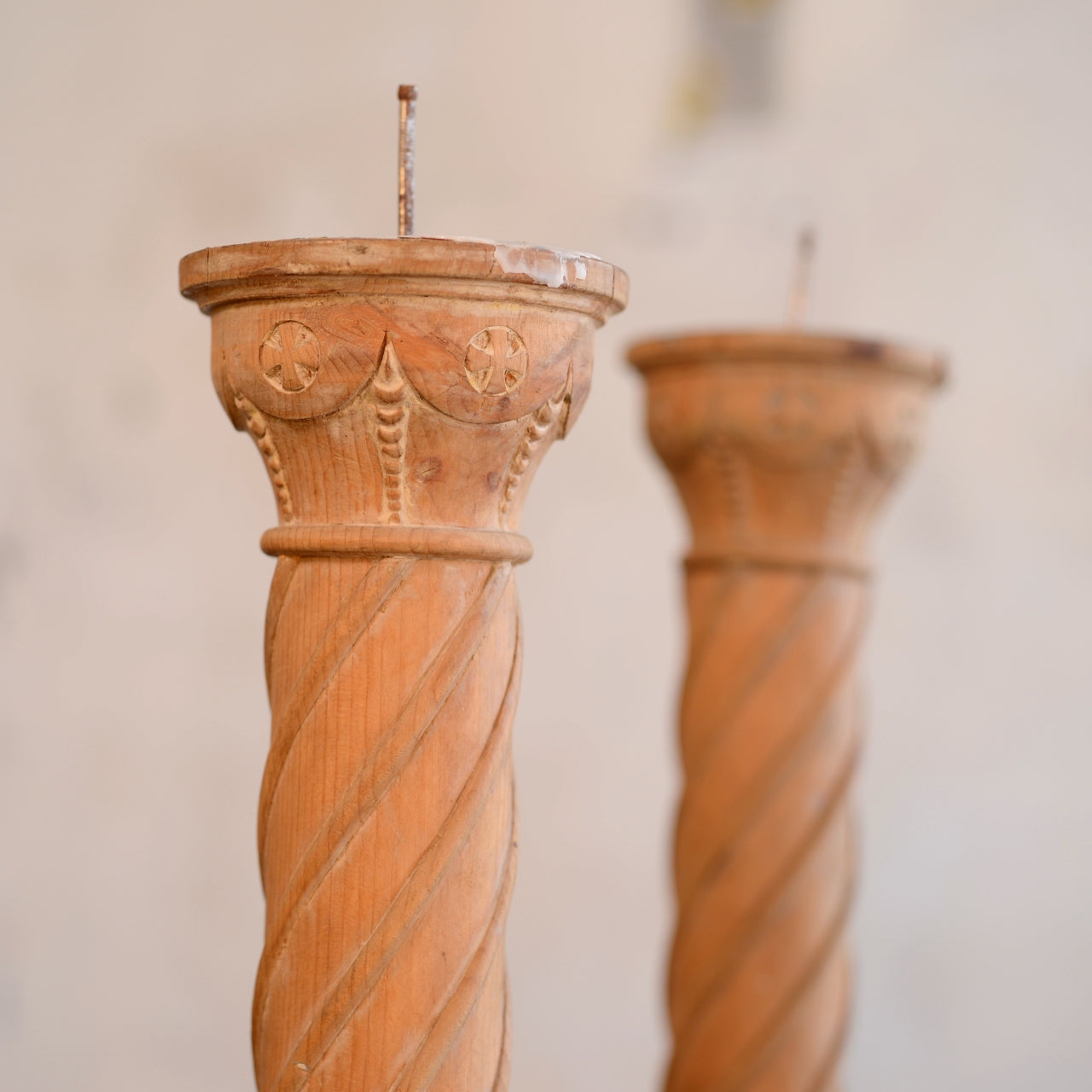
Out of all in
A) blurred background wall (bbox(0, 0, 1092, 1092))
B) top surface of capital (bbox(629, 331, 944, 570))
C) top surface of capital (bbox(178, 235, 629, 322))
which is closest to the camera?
top surface of capital (bbox(178, 235, 629, 322))

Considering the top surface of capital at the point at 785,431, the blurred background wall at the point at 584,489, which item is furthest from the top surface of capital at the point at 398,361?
the blurred background wall at the point at 584,489

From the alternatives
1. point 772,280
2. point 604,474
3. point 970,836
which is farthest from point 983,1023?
point 772,280

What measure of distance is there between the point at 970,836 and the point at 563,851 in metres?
0.68

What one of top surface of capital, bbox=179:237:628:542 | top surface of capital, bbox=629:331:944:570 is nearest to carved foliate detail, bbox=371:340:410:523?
top surface of capital, bbox=179:237:628:542

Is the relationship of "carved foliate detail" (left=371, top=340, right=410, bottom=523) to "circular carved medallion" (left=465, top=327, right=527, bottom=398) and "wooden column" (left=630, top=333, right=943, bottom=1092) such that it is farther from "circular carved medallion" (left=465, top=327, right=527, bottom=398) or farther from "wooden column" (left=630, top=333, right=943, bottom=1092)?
"wooden column" (left=630, top=333, right=943, bottom=1092)

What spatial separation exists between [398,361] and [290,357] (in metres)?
0.06

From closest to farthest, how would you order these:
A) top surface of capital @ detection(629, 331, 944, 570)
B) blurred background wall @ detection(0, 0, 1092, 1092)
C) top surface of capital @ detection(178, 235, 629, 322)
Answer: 1. top surface of capital @ detection(178, 235, 629, 322)
2. top surface of capital @ detection(629, 331, 944, 570)
3. blurred background wall @ detection(0, 0, 1092, 1092)

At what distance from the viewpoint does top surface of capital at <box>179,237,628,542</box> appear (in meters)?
0.79

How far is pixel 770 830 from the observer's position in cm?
140

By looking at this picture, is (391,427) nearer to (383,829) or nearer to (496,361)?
(496,361)

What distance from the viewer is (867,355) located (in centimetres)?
137

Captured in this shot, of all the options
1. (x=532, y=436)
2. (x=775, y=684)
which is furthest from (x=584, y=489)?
(x=532, y=436)

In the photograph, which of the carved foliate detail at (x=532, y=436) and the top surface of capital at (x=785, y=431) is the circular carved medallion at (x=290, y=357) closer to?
the carved foliate detail at (x=532, y=436)

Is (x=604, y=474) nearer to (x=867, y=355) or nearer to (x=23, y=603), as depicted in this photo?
(x=23, y=603)
